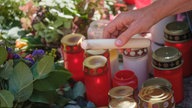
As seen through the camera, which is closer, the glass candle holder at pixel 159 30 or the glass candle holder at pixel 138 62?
the glass candle holder at pixel 138 62

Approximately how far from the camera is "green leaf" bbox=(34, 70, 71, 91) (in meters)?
1.18

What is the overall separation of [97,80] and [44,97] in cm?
18

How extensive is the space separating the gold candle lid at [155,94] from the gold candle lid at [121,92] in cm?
4

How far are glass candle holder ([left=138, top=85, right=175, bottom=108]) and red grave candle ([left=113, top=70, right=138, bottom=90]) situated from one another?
0.11m

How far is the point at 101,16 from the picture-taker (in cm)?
178

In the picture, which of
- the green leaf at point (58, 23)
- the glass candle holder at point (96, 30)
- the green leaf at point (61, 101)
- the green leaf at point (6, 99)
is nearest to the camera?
the green leaf at point (6, 99)

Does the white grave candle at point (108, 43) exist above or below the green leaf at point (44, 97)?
above

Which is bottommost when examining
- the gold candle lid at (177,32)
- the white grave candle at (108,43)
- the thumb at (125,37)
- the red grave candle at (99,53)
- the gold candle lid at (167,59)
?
the gold candle lid at (167,59)

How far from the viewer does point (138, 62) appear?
1.39 m

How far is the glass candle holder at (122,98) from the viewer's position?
1.12 metres

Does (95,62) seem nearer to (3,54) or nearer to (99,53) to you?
(99,53)

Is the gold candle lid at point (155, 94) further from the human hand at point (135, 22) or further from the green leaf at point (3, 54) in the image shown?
the green leaf at point (3, 54)

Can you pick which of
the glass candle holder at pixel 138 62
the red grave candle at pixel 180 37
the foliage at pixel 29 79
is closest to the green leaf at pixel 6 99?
the foliage at pixel 29 79

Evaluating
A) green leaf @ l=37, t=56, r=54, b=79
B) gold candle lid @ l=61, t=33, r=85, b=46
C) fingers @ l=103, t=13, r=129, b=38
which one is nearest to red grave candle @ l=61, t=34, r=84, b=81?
gold candle lid @ l=61, t=33, r=85, b=46
